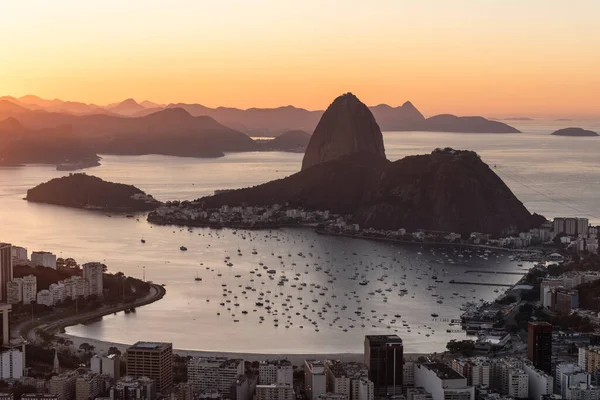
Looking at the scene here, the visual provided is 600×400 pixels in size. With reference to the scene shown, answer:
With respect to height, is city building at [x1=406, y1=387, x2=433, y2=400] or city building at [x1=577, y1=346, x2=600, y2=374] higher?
city building at [x1=577, y1=346, x2=600, y2=374]

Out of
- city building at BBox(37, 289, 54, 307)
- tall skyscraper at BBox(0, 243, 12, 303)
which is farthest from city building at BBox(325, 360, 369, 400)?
tall skyscraper at BBox(0, 243, 12, 303)

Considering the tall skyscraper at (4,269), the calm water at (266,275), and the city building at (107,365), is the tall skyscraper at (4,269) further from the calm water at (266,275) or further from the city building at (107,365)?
the city building at (107,365)

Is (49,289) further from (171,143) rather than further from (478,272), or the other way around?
(171,143)

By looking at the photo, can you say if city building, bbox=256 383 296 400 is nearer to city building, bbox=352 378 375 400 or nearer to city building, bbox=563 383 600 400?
city building, bbox=352 378 375 400

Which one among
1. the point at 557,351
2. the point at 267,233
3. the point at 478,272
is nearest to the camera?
the point at 557,351

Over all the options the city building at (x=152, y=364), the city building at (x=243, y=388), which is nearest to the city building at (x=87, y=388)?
the city building at (x=152, y=364)

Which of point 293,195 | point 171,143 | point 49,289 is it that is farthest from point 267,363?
point 171,143
